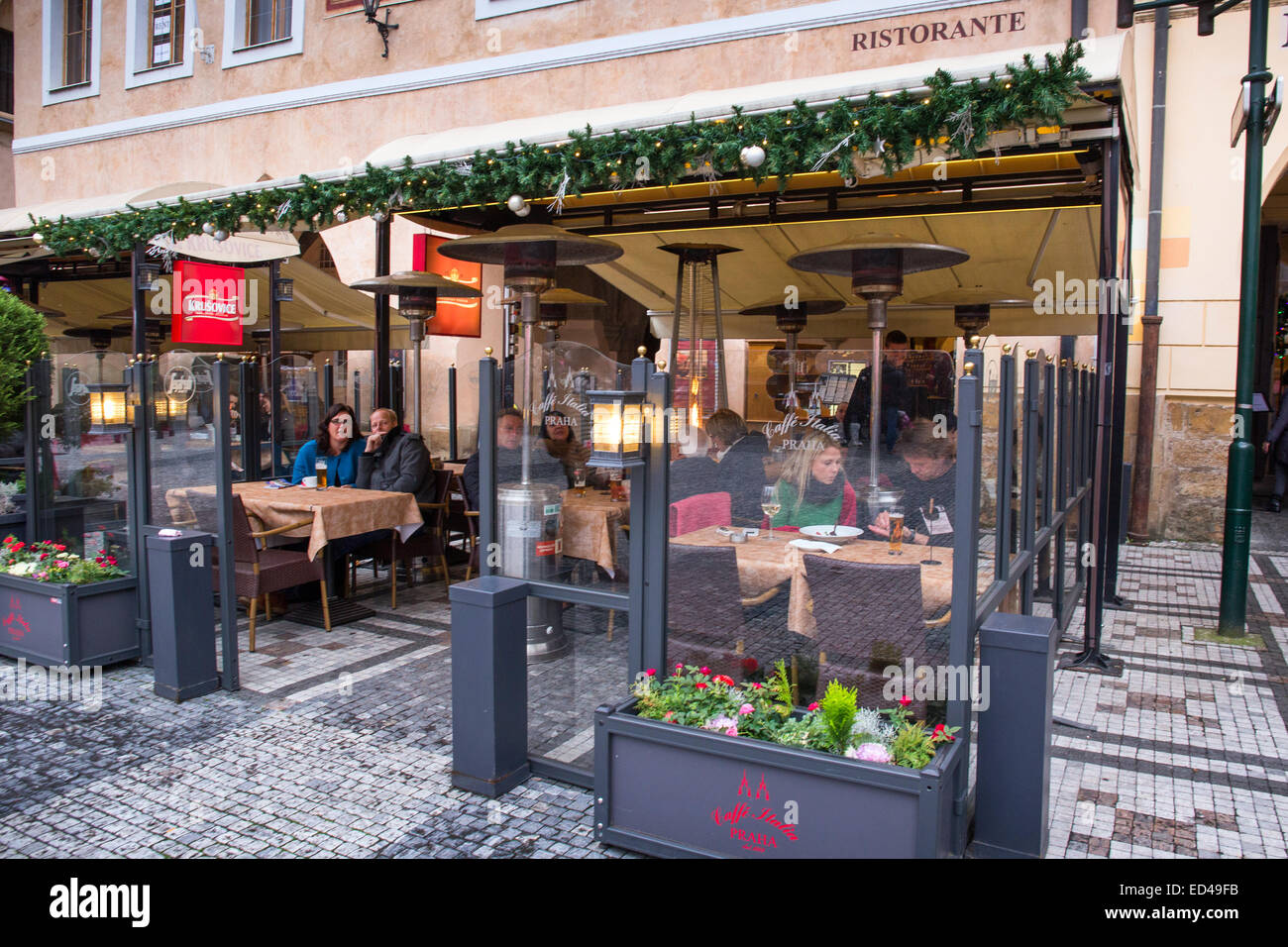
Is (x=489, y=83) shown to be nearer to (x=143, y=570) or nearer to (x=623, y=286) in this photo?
(x=623, y=286)

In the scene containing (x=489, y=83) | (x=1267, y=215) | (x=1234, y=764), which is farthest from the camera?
(x=1267, y=215)

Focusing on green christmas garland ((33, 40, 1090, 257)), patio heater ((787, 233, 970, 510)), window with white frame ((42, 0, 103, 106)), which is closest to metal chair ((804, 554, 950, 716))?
green christmas garland ((33, 40, 1090, 257))

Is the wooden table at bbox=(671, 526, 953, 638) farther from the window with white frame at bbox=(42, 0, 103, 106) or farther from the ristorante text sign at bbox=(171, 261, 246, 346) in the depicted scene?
the window with white frame at bbox=(42, 0, 103, 106)

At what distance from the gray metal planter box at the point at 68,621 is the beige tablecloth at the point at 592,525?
9.97ft

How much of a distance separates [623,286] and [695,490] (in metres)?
6.77

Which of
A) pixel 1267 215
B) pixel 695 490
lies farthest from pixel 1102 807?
pixel 1267 215

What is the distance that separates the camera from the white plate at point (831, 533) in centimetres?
352

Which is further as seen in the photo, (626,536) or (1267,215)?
(1267,215)

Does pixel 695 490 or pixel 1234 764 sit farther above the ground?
pixel 695 490

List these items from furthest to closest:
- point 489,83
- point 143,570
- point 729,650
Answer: point 489,83 → point 143,570 → point 729,650

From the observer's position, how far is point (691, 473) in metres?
3.51

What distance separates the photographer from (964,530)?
2.88 metres

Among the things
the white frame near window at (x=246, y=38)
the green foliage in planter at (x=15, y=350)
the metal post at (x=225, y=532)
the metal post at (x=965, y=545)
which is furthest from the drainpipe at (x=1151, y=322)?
the white frame near window at (x=246, y=38)
